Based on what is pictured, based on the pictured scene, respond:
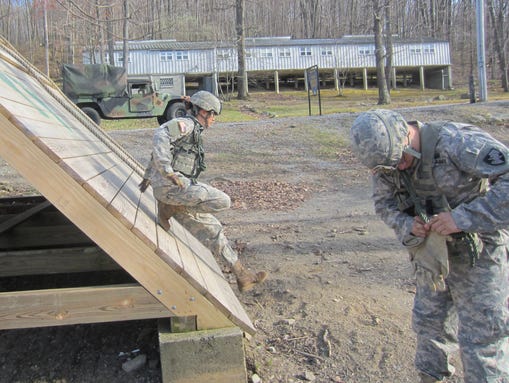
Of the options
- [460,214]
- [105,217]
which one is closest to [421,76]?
[460,214]

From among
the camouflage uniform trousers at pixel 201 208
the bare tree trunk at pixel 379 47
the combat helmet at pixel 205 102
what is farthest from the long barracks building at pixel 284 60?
the camouflage uniform trousers at pixel 201 208

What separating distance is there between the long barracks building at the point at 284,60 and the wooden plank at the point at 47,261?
33.9 metres

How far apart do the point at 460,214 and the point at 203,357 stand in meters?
1.54

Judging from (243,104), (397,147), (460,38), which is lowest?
(397,147)

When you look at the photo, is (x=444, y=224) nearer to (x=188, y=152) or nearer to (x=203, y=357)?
(x=203, y=357)

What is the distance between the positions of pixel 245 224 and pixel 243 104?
77.8 feet

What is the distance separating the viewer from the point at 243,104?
2959cm

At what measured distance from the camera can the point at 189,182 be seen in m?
3.44

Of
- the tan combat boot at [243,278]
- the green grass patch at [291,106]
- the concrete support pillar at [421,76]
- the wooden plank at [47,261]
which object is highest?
the concrete support pillar at [421,76]

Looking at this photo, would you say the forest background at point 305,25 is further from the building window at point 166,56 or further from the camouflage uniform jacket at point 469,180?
the camouflage uniform jacket at point 469,180

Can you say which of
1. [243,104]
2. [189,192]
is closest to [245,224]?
[189,192]

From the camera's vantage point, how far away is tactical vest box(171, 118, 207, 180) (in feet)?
11.7

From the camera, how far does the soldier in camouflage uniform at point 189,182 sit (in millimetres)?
3342

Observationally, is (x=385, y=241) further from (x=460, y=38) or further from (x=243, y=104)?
Answer: (x=460, y=38)
